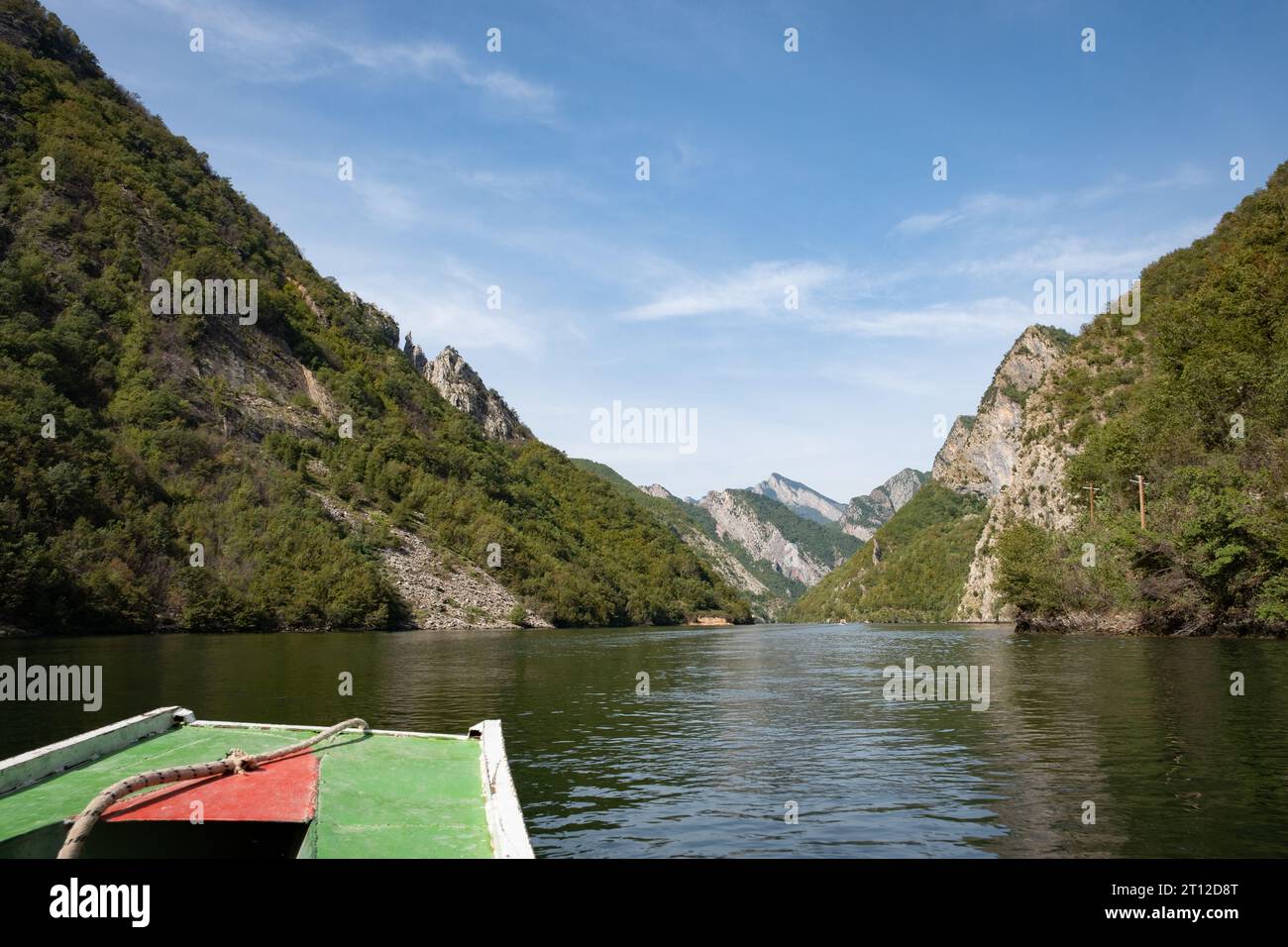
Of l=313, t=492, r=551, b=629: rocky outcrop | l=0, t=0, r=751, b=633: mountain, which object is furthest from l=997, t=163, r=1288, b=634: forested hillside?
l=0, t=0, r=751, b=633: mountain

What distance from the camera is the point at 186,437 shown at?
115m

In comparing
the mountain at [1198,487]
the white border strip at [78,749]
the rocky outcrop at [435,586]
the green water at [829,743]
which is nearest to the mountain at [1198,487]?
the mountain at [1198,487]

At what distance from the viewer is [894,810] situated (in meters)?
16.6

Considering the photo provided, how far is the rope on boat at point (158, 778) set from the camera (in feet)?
32.1

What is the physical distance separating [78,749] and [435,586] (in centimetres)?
11780

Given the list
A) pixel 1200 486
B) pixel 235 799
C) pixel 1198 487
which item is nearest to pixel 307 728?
pixel 235 799

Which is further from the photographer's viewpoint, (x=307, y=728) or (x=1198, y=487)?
(x=1198, y=487)

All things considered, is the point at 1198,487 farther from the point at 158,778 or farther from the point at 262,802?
the point at 158,778

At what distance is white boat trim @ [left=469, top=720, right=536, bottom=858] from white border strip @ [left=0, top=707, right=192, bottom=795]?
7176 mm

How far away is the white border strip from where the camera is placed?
1305 cm

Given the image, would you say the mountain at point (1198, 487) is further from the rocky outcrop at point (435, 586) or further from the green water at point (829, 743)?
the rocky outcrop at point (435, 586)

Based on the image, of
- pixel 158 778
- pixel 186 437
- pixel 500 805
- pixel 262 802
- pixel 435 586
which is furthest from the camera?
pixel 435 586
